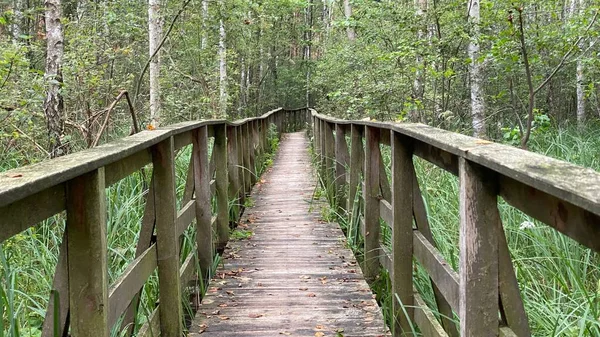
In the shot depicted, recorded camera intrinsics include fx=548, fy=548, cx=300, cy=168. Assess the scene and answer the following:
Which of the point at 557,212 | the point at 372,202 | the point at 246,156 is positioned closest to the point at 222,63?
the point at 246,156

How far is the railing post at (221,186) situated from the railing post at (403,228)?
2552 millimetres

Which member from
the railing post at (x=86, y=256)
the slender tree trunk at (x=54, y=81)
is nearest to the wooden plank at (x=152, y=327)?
the railing post at (x=86, y=256)

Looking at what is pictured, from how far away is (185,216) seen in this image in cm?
369

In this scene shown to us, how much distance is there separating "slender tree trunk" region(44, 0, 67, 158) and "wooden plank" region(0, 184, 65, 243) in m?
4.25

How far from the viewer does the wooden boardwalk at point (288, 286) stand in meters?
3.38

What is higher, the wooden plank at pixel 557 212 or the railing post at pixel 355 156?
the wooden plank at pixel 557 212

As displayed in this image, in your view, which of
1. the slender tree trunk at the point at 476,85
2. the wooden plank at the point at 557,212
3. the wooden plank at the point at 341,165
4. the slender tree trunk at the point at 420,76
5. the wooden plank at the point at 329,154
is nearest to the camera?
A: the wooden plank at the point at 557,212

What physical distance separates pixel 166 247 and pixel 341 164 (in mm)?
3603

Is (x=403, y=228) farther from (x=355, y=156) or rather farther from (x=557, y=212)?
(x=355, y=156)

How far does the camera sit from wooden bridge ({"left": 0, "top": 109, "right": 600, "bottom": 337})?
1.46m

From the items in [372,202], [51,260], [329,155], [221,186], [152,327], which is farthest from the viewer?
[329,155]

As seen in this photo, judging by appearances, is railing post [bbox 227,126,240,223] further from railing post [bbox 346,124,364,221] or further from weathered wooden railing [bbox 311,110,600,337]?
weathered wooden railing [bbox 311,110,600,337]

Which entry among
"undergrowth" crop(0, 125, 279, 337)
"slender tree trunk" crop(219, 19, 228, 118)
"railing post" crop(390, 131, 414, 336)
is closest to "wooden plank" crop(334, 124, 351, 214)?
"undergrowth" crop(0, 125, 279, 337)

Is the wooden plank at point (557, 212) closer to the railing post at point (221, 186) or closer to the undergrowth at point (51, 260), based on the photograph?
the undergrowth at point (51, 260)
